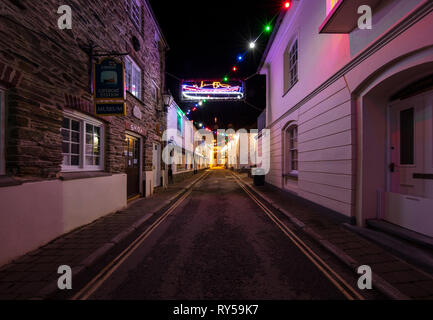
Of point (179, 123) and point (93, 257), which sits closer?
point (93, 257)

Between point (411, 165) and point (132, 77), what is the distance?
9.54 meters

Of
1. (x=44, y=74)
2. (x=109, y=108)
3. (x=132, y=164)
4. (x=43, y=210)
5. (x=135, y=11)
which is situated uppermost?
(x=135, y=11)

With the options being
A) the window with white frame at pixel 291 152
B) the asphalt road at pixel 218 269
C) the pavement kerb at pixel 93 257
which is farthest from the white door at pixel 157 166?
the window with white frame at pixel 291 152

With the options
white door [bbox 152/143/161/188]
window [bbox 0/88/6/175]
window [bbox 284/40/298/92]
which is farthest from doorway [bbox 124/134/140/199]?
window [bbox 284/40/298/92]

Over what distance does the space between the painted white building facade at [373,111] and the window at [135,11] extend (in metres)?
7.04

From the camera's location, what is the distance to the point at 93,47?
5219mm

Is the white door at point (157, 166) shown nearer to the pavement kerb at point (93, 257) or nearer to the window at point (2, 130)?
the pavement kerb at point (93, 257)

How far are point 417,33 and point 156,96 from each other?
10487 millimetres

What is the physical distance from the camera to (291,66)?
9000 mm

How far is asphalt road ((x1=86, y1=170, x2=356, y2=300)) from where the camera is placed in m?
2.46

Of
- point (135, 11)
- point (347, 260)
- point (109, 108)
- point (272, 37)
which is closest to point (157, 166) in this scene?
point (109, 108)

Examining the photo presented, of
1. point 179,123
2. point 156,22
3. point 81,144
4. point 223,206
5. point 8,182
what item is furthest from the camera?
point 179,123

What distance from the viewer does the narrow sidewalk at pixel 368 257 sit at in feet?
8.10

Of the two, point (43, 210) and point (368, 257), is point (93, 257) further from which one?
point (368, 257)
